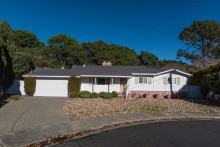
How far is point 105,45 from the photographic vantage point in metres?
60.6

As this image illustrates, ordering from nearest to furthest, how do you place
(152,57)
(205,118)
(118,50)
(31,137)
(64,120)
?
(31,137), (64,120), (205,118), (118,50), (152,57)

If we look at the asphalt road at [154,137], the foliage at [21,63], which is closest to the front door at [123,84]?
the foliage at [21,63]

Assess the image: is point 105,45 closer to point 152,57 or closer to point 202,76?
point 152,57

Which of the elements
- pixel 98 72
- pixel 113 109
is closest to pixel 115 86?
pixel 98 72

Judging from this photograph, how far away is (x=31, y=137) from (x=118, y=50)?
51208 millimetres

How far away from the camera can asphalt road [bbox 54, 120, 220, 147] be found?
26.8ft

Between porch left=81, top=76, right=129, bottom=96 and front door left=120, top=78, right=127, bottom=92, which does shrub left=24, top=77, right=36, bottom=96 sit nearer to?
porch left=81, top=76, right=129, bottom=96

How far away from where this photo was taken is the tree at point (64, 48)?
186 ft

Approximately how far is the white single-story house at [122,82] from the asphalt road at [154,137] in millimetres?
17167

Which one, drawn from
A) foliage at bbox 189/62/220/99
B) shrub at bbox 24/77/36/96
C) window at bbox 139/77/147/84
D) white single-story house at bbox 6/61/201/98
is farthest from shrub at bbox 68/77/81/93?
foliage at bbox 189/62/220/99

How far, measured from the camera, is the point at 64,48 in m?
56.8

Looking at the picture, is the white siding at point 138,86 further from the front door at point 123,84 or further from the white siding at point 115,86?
the white siding at point 115,86

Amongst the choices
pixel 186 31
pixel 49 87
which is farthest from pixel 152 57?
pixel 49 87

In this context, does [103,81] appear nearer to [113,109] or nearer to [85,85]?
[85,85]
